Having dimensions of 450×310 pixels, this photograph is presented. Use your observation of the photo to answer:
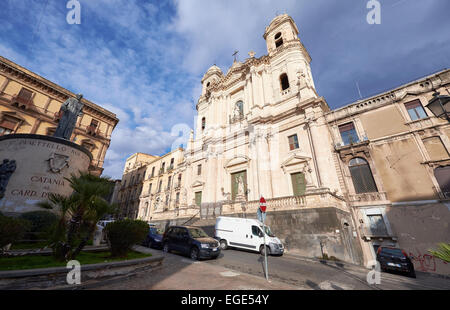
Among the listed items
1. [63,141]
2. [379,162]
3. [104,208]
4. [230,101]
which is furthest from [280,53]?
[104,208]

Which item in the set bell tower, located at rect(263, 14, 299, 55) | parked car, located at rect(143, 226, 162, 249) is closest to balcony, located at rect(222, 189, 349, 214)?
parked car, located at rect(143, 226, 162, 249)

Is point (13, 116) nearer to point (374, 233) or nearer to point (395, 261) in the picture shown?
point (395, 261)

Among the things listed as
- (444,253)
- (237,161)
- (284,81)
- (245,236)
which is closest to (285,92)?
(284,81)

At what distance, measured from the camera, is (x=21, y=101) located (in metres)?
21.8

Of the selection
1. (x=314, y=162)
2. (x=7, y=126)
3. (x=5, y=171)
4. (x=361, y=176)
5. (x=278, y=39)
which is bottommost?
(x=5, y=171)

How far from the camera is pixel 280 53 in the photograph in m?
23.5

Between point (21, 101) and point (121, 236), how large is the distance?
27800 millimetres

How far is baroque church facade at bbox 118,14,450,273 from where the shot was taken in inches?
470

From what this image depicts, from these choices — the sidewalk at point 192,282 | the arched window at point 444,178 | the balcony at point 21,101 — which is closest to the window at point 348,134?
the arched window at point 444,178

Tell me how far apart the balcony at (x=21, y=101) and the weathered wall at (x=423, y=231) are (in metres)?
38.3

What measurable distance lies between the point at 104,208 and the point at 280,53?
25755 millimetres
